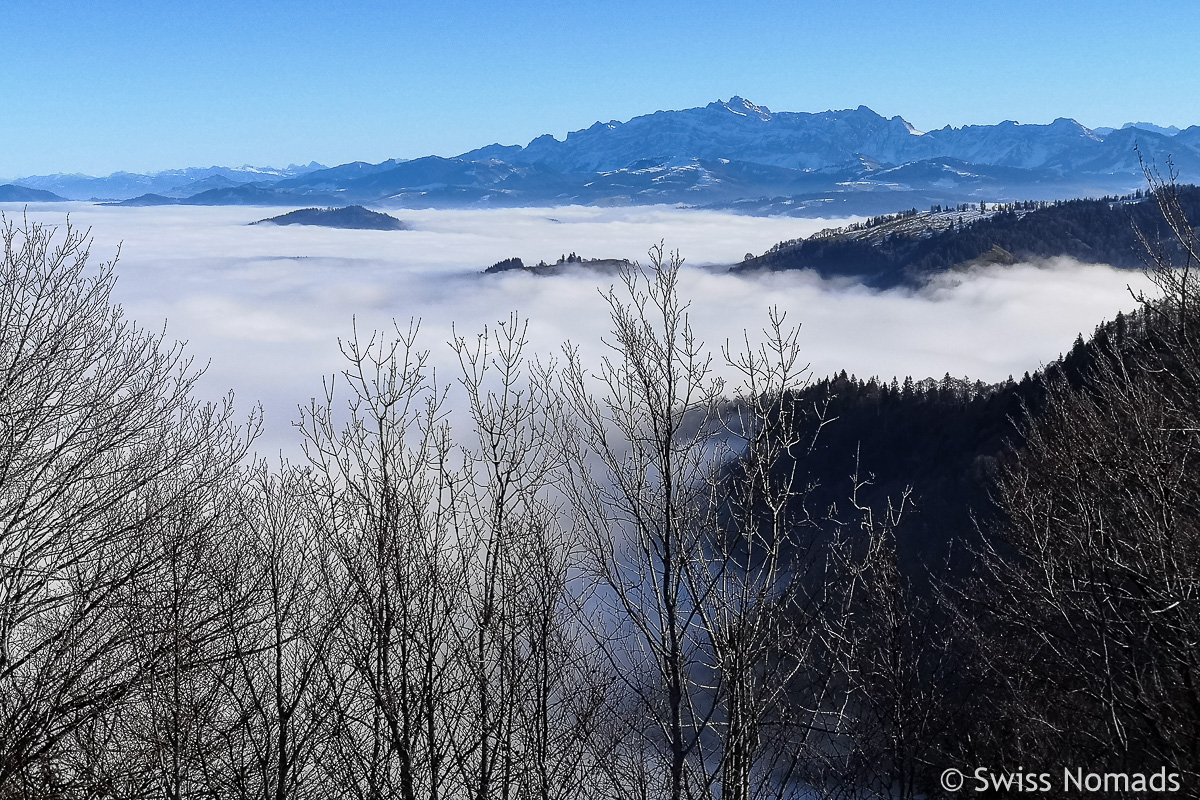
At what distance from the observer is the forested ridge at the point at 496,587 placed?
10.3m

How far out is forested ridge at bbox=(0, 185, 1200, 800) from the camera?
10258 mm

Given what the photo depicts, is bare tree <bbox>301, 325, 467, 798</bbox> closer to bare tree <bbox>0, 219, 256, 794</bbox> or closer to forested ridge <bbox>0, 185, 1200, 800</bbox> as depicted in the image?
forested ridge <bbox>0, 185, 1200, 800</bbox>

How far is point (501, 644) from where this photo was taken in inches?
428

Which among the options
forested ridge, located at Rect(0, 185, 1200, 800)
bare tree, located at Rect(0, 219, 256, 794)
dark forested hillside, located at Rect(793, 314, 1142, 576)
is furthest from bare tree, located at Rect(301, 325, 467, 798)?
dark forested hillside, located at Rect(793, 314, 1142, 576)

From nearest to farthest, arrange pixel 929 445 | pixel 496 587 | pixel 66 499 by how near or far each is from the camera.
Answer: pixel 66 499, pixel 496 587, pixel 929 445

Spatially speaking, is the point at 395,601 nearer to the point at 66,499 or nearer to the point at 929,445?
the point at 66,499

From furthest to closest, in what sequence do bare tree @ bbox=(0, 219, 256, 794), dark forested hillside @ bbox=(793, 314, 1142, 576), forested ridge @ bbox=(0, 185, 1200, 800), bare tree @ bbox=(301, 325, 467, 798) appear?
1. dark forested hillside @ bbox=(793, 314, 1142, 576)
2. bare tree @ bbox=(0, 219, 256, 794)
3. bare tree @ bbox=(301, 325, 467, 798)
4. forested ridge @ bbox=(0, 185, 1200, 800)

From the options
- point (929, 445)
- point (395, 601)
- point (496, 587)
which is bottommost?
point (929, 445)

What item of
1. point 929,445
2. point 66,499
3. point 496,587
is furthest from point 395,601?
point 929,445

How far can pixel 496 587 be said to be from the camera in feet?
49.6

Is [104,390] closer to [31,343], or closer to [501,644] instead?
[31,343]

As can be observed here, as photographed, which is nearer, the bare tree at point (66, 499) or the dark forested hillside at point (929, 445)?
the bare tree at point (66, 499)

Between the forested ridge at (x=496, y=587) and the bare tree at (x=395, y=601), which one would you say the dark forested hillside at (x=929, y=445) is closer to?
the forested ridge at (x=496, y=587)

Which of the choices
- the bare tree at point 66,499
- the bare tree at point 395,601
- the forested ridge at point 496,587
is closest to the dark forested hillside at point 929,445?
the forested ridge at point 496,587
